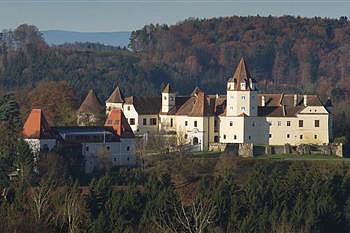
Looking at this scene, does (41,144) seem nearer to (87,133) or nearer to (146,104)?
(87,133)

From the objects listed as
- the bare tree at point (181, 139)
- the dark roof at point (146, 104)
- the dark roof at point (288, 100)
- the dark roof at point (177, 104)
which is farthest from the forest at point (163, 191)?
the dark roof at point (177, 104)

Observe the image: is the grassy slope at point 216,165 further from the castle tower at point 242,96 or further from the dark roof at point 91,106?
the dark roof at point 91,106

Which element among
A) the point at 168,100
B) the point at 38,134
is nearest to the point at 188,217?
the point at 38,134

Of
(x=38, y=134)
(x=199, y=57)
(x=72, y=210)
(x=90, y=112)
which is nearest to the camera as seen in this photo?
(x=72, y=210)

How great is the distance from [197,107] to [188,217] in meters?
17.0

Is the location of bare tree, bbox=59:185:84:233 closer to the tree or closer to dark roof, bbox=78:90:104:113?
the tree

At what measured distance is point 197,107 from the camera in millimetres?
59469

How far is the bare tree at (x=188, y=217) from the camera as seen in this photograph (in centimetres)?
4038

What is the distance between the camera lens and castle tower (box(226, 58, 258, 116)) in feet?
192

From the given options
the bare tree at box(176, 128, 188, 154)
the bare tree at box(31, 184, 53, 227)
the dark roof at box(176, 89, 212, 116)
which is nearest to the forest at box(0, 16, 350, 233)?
the bare tree at box(31, 184, 53, 227)

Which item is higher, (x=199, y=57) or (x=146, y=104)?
(x=199, y=57)

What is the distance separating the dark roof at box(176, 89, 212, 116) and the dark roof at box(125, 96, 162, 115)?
1.22m

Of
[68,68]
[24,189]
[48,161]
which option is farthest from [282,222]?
[68,68]

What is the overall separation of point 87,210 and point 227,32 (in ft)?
297
